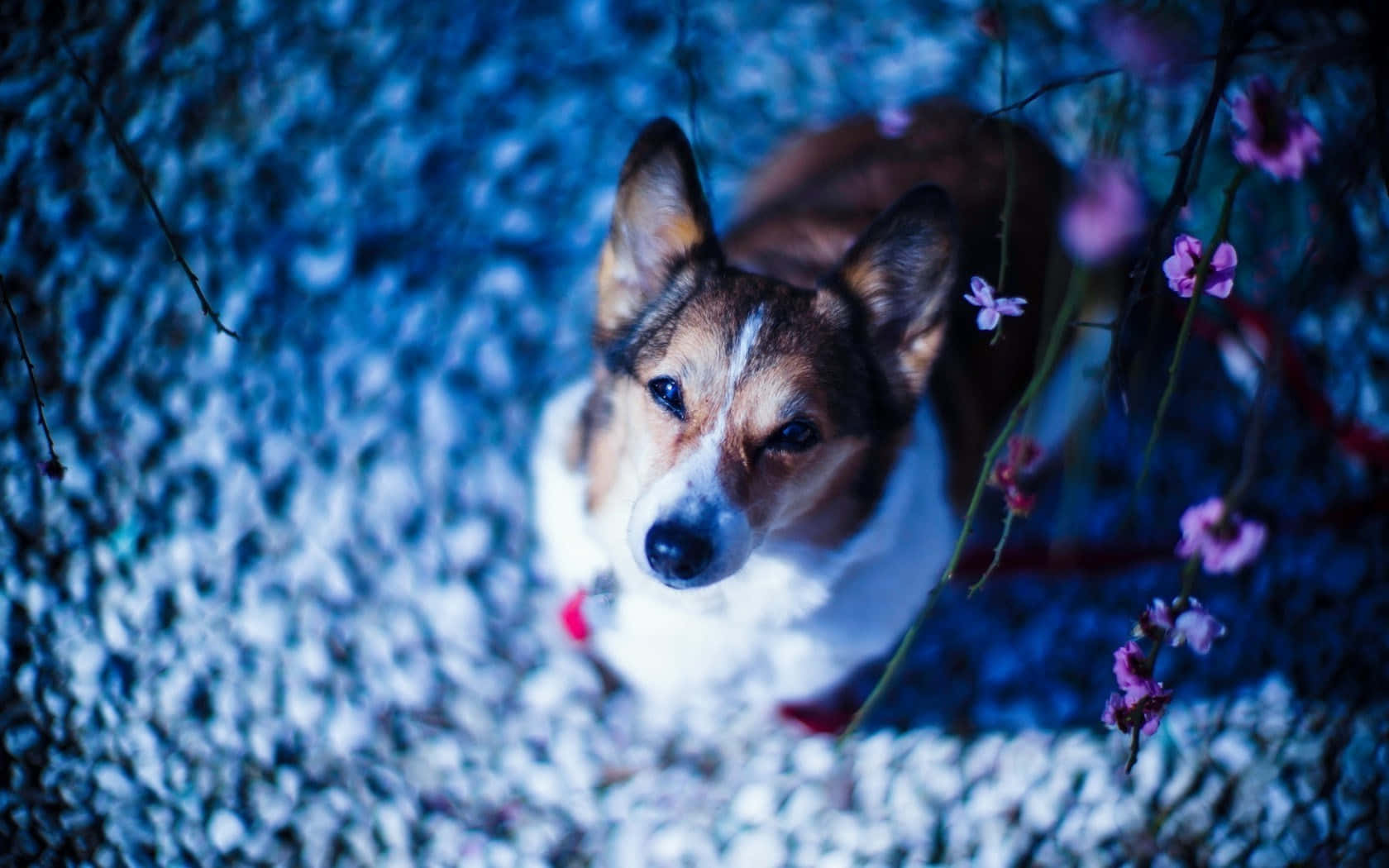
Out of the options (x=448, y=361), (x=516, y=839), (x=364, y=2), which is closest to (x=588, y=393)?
(x=448, y=361)

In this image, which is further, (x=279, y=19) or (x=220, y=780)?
(x=279, y=19)

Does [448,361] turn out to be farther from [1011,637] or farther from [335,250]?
[1011,637]

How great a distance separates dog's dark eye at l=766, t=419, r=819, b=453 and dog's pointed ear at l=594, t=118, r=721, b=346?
15.5 inches

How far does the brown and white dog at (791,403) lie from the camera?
175 cm

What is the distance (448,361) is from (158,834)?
59.6 inches

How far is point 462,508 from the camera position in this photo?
2.81m

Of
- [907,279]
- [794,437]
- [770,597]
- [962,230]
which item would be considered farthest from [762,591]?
[962,230]

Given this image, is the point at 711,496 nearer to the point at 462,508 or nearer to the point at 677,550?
the point at 677,550

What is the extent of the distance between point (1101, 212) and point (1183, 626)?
97 cm

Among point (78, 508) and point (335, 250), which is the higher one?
point (335, 250)

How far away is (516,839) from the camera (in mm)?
2330

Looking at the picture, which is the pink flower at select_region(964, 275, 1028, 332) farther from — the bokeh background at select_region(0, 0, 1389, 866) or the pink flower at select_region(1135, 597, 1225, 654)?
the bokeh background at select_region(0, 0, 1389, 866)

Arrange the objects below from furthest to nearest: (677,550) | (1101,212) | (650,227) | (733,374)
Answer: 1. (1101,212)
2. (650,227)
3. (733,374)
4. (677,550)

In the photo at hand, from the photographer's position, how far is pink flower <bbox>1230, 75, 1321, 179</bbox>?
1.42 m
